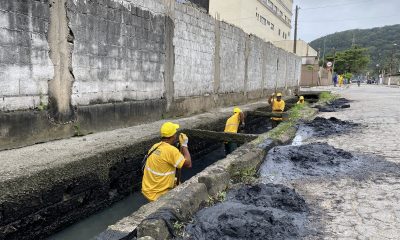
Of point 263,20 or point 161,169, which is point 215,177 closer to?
point 161,169

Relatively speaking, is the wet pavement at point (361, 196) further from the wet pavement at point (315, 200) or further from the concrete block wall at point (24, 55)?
the concrete block wall at point (24, 55)

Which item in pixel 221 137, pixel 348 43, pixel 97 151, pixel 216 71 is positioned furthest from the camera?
pixel 348 43

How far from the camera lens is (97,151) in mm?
5496

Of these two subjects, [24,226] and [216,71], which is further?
[216,71]

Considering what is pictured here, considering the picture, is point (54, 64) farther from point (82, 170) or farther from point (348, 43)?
point (348, 43)

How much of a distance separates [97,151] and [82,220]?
1105 mm

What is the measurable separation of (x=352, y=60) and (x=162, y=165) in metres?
75.8

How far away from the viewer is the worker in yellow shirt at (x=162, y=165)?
4285 millimetres

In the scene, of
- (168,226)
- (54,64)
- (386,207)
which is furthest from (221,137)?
(168,226)

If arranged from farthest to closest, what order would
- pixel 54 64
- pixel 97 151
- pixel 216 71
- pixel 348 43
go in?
1. pixel 348 43
2. pixel 216 71
3. pixel 54 64
4. pixel 97 151

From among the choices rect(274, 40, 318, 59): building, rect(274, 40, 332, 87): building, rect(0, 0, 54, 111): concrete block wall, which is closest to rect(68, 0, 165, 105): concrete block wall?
rect(0, 0, 54, 111): concrete block wall

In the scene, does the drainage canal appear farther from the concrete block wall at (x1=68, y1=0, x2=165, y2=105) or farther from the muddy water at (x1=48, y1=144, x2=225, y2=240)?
the concrete block wall at (x1=68, y1=0, x2=165, y2=105)

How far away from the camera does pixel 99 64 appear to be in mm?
7109

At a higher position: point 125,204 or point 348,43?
point 348,43
